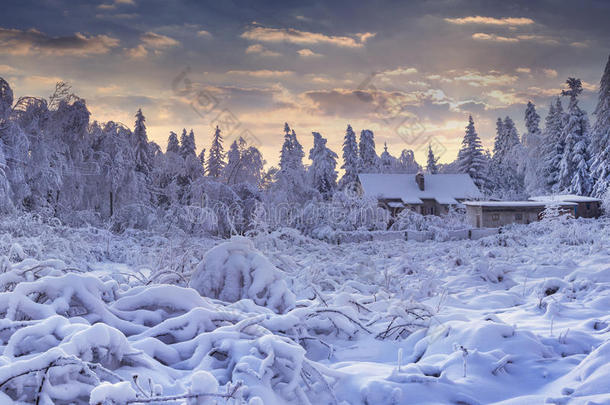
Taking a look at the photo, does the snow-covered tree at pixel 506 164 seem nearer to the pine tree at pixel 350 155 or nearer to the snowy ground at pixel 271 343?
the pine tree at pixel 350 155

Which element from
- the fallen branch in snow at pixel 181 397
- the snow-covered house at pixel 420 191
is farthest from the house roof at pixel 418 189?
the fallen branch in snow at pixel 181 397

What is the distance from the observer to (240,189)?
2038cm

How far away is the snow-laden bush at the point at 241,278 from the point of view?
441 cm

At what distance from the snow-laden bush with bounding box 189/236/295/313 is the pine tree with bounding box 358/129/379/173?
155 ft

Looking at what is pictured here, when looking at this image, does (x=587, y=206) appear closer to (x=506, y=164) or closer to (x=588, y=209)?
(x=588, y=209)

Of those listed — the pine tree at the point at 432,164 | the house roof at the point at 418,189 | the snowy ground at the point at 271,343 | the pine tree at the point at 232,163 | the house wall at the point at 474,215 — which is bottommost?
the house wall at the point at 474,215

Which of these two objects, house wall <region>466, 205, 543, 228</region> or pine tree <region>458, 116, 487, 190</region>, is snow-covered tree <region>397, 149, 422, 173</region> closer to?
pine tree <region>458, 116, 487, 190</region>

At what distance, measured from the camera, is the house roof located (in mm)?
35344

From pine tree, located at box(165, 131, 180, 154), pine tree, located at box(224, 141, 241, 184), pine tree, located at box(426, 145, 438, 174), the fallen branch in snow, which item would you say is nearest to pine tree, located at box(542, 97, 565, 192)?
pine tree, located at box(426, 145, 438, 174)

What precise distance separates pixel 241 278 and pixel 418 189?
33525mm

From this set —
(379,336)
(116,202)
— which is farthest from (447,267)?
(116,202)

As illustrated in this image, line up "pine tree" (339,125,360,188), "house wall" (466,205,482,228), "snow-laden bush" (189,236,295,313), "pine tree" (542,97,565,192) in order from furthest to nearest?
"pine tree" (339,125,360,188), "pine tree" (542,97,565,192), "house wall" (466,205,482,228), "snow-laden bush" (189,236,295,313)

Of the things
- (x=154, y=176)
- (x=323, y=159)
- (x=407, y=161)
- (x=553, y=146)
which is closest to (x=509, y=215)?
(x=553, y=146)

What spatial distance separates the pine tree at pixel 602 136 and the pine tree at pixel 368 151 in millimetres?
23923
